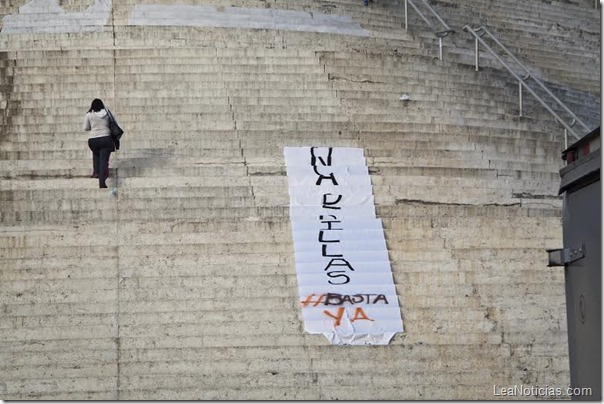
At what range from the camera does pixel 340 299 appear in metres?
14.7

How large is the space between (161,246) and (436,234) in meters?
2.99

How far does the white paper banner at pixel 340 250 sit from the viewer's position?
14336mm

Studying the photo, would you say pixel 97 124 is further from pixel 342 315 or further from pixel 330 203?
pixel 342 315

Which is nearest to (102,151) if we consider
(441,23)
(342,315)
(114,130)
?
(114,130)

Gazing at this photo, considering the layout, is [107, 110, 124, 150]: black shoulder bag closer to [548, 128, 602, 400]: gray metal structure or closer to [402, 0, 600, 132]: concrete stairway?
[402, 0, 600, 132]: concrete stairway

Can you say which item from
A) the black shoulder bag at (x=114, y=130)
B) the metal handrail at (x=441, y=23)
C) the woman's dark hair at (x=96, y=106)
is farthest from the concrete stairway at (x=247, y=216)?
the woman's dark hair at (x=96, y=106)

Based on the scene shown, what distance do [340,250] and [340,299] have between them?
0.99 m

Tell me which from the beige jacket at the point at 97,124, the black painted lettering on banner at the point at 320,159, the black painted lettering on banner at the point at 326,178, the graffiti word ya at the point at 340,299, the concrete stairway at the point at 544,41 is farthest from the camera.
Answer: the concrete stairway at the point at 544,41

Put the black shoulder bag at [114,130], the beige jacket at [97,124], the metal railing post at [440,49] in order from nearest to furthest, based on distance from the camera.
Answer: the beige jacket at [97,124] → the black shoulder bag at [114,130] → the metal railing post at [440,49]

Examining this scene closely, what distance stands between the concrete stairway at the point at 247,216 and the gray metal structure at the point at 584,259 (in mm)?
4612

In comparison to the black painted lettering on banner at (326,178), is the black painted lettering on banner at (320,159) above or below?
above

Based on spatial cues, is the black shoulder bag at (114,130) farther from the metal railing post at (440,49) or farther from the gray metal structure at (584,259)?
the gray metal structure at (584,259)

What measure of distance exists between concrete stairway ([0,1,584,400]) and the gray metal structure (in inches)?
182

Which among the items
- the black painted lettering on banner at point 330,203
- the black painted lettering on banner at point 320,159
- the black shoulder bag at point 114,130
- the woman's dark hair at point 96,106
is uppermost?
the woman's dark hair at point 96,106
